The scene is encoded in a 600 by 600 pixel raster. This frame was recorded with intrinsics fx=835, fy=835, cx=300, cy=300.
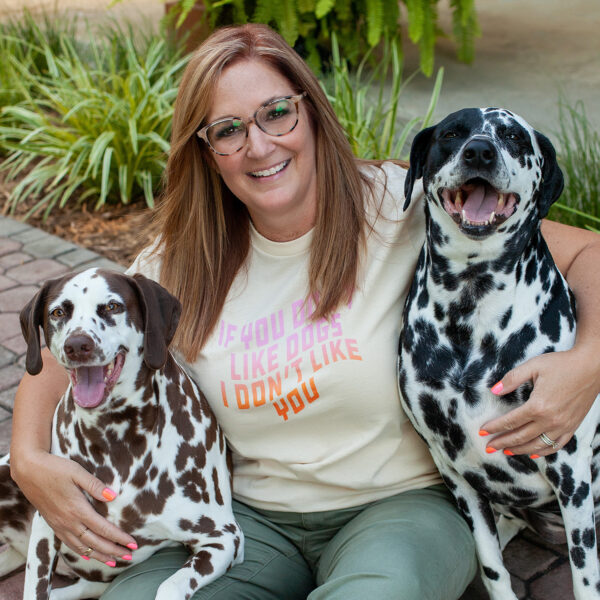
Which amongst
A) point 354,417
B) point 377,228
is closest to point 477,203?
point 377,228

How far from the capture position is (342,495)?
266cm

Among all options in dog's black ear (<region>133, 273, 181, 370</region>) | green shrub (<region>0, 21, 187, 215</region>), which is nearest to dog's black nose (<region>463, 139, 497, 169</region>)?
dog's black ear (<region>133, 273, 181, 370</region>)

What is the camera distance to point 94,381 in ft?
7.82

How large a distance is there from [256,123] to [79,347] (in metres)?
0.89

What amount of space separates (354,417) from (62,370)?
1020mm

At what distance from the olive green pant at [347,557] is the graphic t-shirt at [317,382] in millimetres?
63

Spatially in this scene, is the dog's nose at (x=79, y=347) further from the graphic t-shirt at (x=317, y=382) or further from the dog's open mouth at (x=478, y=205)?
the dog's open mouth at (x=478, y=205)

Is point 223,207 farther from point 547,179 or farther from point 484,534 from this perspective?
point 484,534

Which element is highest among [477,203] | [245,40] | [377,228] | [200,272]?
[245,40]

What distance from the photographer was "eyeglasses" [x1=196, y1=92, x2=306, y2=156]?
2.61 metres

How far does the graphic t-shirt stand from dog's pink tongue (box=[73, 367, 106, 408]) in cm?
46

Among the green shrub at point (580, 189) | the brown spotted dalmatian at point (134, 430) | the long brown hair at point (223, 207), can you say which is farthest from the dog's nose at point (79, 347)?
the green shrub at point (580, 189)

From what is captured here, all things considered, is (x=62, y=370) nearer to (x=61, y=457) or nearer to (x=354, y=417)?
(x=61, y=457)

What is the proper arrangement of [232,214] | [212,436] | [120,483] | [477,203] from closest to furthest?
[477,203] → [120,483] → [212,436] → [232,214]
